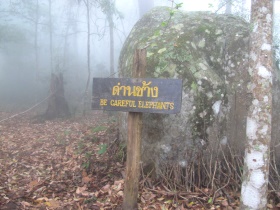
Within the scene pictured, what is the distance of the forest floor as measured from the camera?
407cm

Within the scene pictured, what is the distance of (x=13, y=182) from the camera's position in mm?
5289

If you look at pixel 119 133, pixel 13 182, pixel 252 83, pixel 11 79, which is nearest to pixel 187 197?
pixel 252 83

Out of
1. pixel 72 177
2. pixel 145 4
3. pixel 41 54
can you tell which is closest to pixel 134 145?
pixel 72 177

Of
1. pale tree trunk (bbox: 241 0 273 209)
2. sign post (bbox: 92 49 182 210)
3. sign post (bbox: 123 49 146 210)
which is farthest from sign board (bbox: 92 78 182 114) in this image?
pale tree trunk (bbox: 241 0 273 209)

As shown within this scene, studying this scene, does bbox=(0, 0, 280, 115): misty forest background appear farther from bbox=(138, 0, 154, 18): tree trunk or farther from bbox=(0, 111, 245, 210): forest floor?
bbox=(0, 111, 245, 210): forest floor

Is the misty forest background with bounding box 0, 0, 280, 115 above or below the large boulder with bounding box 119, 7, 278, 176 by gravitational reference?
above

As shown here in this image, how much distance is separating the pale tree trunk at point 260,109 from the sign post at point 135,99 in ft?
2.96

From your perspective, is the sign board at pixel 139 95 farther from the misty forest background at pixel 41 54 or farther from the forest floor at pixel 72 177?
the misty forest background at pixel 41 54

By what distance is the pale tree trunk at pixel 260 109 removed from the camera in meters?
3.18

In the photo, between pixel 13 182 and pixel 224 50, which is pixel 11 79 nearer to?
pixel 13 182

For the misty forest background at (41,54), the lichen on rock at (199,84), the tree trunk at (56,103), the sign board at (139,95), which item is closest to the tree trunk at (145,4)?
the misty forest background at (41,54)

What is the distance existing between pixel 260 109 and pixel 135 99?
148 cm

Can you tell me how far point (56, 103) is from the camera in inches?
462

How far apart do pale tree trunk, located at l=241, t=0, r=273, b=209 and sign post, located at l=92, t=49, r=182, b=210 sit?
2.96ft
